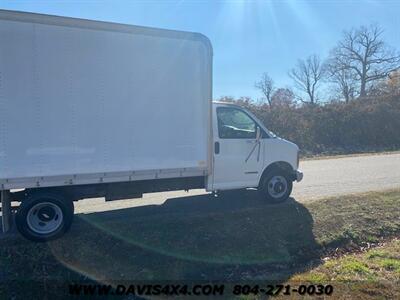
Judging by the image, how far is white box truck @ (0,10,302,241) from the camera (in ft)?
19.5

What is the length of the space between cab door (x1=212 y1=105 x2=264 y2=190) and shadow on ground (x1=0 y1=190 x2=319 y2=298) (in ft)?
2.21

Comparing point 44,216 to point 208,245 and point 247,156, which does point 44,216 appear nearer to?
point 208,245

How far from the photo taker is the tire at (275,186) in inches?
322

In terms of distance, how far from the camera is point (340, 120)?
27.8 metres

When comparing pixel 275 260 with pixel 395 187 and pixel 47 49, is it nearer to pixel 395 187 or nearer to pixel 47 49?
pixel 47 49

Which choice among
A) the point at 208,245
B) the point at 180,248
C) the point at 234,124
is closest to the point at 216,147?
the point at 234,124

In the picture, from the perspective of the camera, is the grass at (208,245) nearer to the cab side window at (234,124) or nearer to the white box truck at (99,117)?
the white box truck at (99,117)

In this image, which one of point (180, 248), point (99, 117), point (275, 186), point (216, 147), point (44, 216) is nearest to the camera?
point (180, 248)

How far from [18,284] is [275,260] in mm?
3675

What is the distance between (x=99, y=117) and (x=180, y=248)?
2583mm

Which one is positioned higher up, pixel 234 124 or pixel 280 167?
pixel 234 124

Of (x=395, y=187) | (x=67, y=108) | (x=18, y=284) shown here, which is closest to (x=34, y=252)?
(x=18, y=284)

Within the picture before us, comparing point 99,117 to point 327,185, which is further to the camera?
point 327,185

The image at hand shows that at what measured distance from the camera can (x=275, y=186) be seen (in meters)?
8.27
